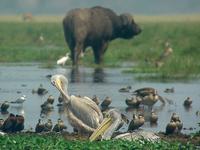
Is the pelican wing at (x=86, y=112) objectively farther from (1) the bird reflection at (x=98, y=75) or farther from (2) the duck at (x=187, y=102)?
(1) the bird reflection at (x=98, y=75)

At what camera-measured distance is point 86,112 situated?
16.0m

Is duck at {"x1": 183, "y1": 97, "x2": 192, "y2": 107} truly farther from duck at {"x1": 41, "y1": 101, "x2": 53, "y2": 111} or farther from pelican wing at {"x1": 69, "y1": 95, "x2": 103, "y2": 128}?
pelican wing at {"x1": 69, "y1": 95, "x2": 103, "y2": 128}

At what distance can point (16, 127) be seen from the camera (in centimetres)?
1719

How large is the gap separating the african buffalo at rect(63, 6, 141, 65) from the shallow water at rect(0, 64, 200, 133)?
6.35ft

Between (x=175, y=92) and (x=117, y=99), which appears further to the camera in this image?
(x=175, y=92)

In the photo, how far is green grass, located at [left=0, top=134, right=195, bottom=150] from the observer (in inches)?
559

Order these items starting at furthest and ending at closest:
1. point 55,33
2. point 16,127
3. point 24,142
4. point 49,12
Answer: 1. point 49,12
2. point 55,33
3. point 16,127
4. point 24,142

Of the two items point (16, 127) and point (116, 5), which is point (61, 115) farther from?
point (116, 5)

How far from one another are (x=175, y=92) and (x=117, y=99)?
7.23ft

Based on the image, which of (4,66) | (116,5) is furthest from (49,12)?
(4,66)

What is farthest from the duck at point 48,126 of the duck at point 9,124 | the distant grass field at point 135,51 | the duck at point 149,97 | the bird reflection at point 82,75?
the distant grass field at point 135,51

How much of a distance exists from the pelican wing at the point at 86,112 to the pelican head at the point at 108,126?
665 mm

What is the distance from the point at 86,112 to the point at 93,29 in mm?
20195

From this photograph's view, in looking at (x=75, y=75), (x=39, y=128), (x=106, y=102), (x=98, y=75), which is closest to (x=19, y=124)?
(x=39, y=128)
